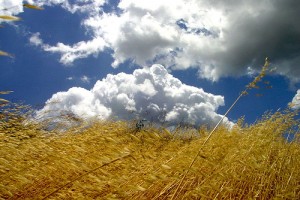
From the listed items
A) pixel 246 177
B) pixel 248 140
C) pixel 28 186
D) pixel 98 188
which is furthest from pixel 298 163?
pixel 28 186

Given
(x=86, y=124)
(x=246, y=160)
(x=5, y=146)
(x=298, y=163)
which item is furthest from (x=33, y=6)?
(x=86, y=124)

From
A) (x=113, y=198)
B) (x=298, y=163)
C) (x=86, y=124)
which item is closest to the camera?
(x=113, y=198)

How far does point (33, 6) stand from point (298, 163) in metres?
3.97

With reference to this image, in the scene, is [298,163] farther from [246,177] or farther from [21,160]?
[21,160]

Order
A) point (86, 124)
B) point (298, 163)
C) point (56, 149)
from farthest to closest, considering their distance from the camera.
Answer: point (86, 124), point (298, 163), point (56, 149)

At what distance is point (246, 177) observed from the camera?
11.1 feet

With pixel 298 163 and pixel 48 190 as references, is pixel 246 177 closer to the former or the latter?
pixel 298 163

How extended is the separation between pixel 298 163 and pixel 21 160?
3.40 m

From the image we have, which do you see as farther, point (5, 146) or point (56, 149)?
point (56, 149)

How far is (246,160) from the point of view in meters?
3.15

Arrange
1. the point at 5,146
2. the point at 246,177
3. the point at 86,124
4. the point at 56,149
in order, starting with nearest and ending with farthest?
the point at 5,146 < the point at 56,149 < the point at 246,177 < the point at 86,124

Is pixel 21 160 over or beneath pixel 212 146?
beneath

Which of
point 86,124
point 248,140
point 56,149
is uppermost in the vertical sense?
point 248,140

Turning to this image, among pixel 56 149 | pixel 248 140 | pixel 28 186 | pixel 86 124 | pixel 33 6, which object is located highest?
pixel 248 140
